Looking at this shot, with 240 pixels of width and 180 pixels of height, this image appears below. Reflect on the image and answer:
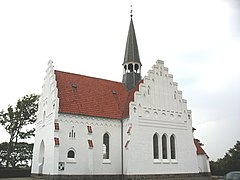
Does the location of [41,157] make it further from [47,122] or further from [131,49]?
[131,49]

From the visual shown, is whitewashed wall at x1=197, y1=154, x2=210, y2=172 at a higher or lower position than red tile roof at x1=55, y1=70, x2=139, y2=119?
lower

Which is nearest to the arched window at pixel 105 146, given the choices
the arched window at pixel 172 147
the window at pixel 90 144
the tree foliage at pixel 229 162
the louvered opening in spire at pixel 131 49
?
the window at pixel 90 144

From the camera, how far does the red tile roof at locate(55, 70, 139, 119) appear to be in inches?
1120

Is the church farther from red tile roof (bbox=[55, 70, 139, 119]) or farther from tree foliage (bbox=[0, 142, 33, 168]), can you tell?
tree foliage (bbox=[0, 142, 33, 168])

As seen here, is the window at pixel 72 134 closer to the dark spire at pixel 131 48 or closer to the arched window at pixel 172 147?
the arched window at pixel 172 147

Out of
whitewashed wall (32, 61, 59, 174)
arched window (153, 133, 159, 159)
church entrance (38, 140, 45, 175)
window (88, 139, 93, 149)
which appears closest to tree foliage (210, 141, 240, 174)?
arched window (153, 133, 159, 159)

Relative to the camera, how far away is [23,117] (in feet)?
128

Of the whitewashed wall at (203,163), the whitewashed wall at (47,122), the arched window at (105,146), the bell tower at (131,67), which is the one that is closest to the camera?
the whitewashed wall at (47,122)

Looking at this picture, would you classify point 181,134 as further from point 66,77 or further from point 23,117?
point 23,117

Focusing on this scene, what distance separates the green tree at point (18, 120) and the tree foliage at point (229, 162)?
99.3ft

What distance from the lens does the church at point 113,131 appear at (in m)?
26.7

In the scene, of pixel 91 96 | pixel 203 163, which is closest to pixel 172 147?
pixel 203 163

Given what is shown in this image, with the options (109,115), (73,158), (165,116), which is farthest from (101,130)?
(165,116)

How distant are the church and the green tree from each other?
8.03m
